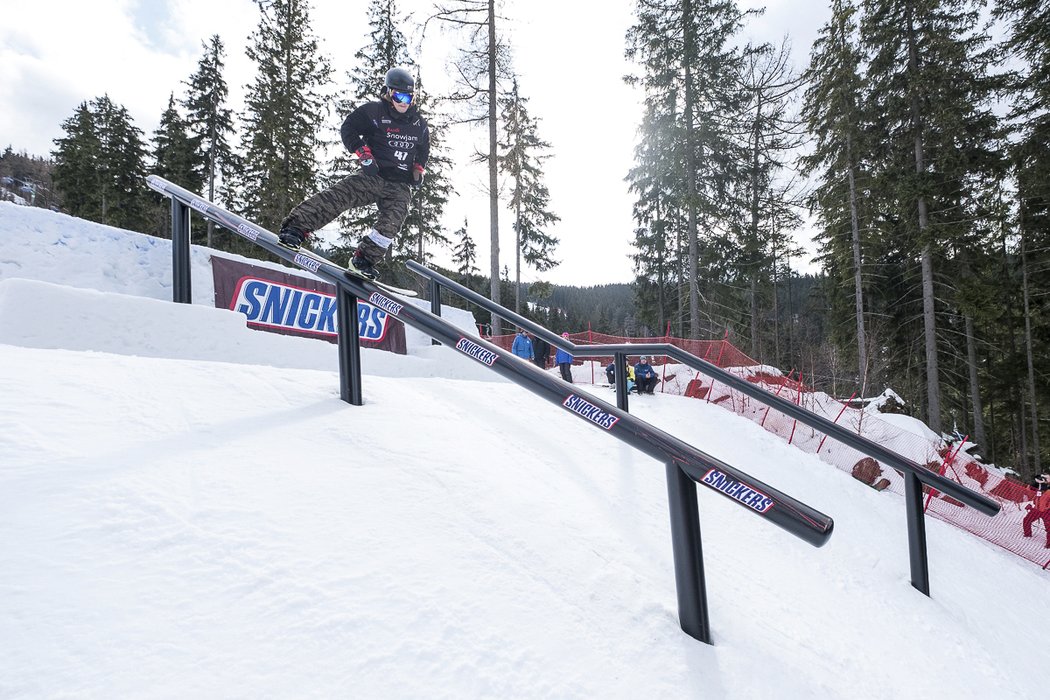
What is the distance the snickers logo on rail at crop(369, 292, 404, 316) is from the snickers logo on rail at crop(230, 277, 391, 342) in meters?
3.89

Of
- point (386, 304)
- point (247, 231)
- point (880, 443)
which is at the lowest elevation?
point (880, 443)

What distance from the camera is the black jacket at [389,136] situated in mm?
3885

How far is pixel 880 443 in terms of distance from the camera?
33.3ft

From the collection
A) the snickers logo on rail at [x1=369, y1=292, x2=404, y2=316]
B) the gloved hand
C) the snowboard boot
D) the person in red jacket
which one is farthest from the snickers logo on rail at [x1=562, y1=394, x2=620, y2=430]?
the person in red jacket

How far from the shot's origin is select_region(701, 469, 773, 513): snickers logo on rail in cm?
148

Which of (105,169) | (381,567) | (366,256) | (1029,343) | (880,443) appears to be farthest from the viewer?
(105,169)

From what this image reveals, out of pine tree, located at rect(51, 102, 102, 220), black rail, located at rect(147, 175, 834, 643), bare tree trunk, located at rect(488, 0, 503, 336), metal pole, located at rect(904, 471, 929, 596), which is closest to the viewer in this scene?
black rail, located at rect(147, 175, 834, 643)

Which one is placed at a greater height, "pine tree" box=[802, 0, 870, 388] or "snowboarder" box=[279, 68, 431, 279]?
"pine tree" box=[802, 0, 870, 388]

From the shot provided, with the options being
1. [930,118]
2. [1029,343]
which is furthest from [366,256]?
[1029,343]

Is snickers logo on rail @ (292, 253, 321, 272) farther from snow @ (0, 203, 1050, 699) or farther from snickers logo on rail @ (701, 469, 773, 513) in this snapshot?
snickers logo on rail @ (701, 469, 773, 513)

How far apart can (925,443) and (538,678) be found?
15.0 m

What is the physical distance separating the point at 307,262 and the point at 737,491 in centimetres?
310

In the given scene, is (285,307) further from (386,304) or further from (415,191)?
(415,191)

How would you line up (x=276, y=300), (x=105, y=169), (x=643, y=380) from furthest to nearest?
(x=105, y=169), (x=643, y=380), (x=276, y=300)
